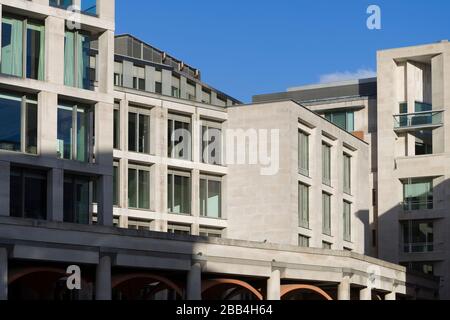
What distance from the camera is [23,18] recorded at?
183ft

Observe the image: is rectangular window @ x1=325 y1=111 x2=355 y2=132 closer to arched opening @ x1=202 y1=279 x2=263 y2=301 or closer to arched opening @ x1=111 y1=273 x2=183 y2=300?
arched opening @ x1=202 y1=279 x2=263 y2=301

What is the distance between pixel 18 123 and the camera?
54812 mm

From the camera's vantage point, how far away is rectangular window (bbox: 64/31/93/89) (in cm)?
5734

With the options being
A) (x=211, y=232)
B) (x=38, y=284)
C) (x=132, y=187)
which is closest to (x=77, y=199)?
(x=38, y=284)

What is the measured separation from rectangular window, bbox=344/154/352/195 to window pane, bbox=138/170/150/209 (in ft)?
63.2

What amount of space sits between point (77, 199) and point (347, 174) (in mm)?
38783

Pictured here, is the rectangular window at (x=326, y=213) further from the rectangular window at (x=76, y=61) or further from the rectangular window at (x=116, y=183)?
the rectangular window at (x=76, y=61)

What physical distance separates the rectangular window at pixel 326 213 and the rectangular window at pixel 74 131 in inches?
1254

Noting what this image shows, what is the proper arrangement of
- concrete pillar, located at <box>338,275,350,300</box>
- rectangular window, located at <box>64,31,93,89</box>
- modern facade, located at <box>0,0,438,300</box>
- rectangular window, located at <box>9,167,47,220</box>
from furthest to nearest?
concrete pillar, located at <box>338,275,350,300</box> < rectangular window, located at <box>64,31,93,89</box> < modern facade, located at <box>0,0,438,300</box> < rectangular window, located at <box>9,167,47,220</box>

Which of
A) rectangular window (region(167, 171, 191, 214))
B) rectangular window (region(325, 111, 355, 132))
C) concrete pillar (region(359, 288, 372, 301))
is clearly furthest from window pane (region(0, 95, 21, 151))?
rectangular window (region(325, 111, 355, 132))

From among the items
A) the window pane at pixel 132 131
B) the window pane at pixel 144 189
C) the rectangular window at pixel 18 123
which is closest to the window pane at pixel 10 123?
the rectangular window at pixel 18 123

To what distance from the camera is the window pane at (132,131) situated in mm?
78125

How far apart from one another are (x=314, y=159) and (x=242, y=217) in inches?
292
